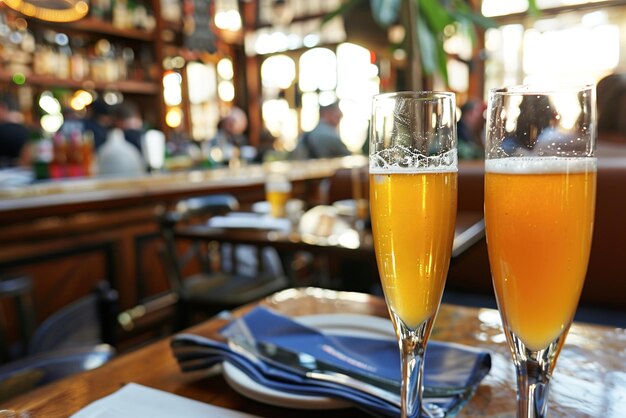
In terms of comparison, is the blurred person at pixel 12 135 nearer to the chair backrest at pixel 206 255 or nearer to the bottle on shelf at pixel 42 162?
the bottle on shelf at pixel 42 162

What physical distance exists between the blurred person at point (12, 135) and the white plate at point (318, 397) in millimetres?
4474

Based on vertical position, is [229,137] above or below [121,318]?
above

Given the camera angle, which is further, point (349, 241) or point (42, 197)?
point (42, 197)

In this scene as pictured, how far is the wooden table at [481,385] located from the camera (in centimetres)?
64

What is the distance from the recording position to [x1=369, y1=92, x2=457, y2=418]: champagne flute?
553 mm

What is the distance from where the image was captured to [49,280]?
277 centimetres

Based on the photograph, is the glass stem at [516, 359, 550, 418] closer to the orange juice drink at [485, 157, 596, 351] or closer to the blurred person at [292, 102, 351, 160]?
the orange juice drink at [485, 157, 596, 351]

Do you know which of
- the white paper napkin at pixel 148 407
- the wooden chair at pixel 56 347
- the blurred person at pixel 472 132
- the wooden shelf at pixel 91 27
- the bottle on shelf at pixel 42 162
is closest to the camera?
the white paper napkin at pixel 148 407

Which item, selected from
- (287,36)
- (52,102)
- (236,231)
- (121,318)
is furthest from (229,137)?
(236,231)

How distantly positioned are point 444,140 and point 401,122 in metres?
0.05

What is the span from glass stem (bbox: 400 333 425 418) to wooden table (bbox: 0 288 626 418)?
114 millimetres

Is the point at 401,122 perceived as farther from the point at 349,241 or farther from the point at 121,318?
the point at 121,318

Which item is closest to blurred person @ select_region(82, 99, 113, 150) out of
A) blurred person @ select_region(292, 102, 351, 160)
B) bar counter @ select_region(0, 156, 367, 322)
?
bar counter @ select_region(0, 156, 367, 322)

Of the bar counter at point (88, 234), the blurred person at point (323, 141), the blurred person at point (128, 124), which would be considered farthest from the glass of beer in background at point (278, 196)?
the blurred person at point (323, 141)
